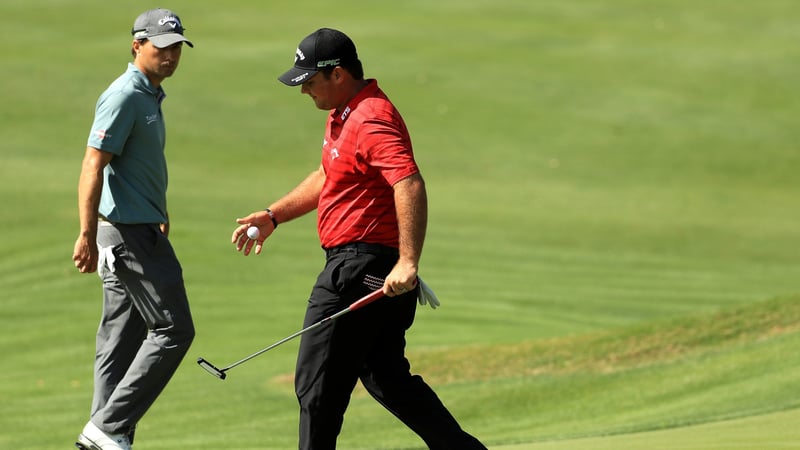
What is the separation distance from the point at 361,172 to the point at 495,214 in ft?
61.0

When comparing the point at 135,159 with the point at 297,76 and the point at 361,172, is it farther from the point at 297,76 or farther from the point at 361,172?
the point at 361,172

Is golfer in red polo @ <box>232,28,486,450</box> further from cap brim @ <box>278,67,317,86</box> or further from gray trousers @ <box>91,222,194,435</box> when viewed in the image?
gray trousers @ <box>91,222,194,435</box>

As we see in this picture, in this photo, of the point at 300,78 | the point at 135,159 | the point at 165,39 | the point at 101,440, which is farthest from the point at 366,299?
the point at 165,39

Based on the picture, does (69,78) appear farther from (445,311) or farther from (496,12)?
(445,311)

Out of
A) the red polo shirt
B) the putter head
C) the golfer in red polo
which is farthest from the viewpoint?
the putter head

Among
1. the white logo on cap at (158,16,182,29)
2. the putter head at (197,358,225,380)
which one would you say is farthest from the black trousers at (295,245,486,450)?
the white logo on cap at (158,16,182,29)

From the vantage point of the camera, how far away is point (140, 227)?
23.3 ft

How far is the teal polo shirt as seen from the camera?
701 cm

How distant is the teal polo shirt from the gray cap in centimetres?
19

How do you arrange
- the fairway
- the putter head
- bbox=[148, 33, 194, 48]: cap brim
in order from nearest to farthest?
the putter head, bbox=[148, 33, 194, 48]: cap brim, the fairway

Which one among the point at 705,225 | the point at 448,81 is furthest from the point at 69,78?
the point at 705,225

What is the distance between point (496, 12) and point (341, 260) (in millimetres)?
31618

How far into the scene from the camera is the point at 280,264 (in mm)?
19875

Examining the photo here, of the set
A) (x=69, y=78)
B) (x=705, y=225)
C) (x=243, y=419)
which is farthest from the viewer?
(x=69, y=78)
